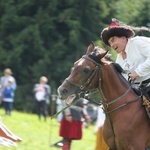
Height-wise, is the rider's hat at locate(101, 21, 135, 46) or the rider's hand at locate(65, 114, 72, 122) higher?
the rider's hat at locate(101, 21, 135, 46)

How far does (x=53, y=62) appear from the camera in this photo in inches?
1396

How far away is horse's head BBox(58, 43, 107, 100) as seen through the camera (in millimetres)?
7914

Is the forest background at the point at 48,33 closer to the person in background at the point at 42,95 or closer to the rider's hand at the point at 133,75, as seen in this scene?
the person in background at the point at 42,95

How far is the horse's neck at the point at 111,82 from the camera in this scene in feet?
26.7

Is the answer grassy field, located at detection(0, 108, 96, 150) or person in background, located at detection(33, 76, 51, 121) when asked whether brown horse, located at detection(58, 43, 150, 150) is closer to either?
grassy field, located at detection(0, 108, 96, 150)

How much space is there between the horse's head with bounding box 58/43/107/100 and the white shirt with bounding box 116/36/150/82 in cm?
52

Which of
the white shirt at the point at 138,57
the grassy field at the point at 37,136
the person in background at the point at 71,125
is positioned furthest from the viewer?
the grassy field at the point at 37,136

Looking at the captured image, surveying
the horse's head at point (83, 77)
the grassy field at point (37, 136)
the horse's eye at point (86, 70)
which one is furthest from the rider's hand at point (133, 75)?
the grassy field at point (37, 136)

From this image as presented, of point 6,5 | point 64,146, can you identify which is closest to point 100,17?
point 6,5

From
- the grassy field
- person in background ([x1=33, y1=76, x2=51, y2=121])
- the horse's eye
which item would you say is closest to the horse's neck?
the horse's eye

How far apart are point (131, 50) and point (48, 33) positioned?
2753 centimetres

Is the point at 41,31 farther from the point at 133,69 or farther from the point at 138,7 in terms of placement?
the point at 133,69

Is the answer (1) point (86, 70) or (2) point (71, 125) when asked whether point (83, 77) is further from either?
(2) point (71, 125)

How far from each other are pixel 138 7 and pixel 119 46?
29.7 meters
